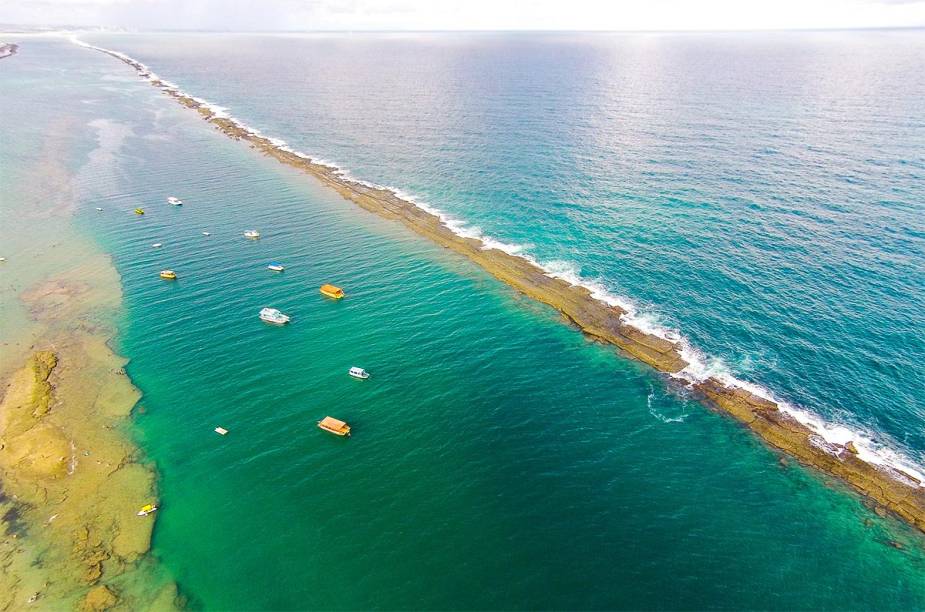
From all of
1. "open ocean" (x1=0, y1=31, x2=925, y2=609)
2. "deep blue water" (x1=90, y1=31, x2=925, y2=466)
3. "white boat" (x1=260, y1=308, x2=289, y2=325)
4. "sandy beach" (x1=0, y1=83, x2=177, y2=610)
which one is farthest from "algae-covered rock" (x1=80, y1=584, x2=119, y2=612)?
"deep blue water" (x1=90, y1=31, x2=925, y2=466)

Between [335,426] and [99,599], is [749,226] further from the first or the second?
[99,599]

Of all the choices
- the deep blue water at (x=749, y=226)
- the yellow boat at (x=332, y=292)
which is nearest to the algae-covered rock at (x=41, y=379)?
the yellow boat at (x=332, y=292)

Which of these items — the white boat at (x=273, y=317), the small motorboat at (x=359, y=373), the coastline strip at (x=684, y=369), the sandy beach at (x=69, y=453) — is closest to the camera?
the sandy beach at (x=69, y=453)

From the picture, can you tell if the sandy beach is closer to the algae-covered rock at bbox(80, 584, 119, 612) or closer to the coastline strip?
the algae-covered rock at bbox(80, 584, 119, 612)

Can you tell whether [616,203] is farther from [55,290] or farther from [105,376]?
[55,290]

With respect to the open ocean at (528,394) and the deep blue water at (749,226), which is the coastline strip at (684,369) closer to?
the open ocean at (528,394)
